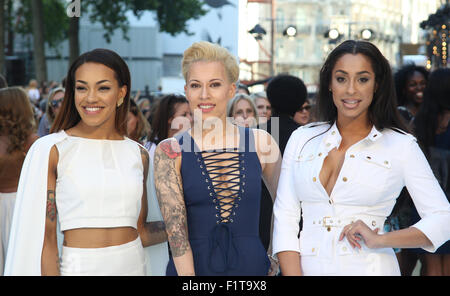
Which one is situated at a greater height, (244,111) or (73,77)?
(73,77)

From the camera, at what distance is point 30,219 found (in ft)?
11.3

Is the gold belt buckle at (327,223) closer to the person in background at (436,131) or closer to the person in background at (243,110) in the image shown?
the person in background at (436,131)

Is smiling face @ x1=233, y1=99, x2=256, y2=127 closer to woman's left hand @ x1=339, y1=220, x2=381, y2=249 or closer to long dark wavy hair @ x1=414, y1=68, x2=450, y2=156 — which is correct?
long dark wavy hair @ x1=414, y1=68, x2=450, y2=156

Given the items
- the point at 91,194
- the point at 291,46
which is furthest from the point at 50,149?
the point at 291,46

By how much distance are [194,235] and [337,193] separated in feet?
2.42

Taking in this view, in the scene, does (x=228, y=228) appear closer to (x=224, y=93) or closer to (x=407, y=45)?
(x=224, y=93)

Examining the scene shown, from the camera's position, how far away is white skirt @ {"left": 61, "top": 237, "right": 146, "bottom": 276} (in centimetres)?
348

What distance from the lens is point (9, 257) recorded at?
137 inches

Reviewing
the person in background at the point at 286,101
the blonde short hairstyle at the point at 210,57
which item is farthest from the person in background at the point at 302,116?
the blonde short hairstyle at the point at 210,57

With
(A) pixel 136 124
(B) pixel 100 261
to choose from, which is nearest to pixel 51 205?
(B) pixel 100 261

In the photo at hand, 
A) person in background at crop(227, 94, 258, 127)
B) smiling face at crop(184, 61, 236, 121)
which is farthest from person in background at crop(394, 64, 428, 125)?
smiling face at crop(184, 61, 236, 121)

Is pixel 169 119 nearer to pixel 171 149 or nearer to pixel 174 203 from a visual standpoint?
pixel 171 149

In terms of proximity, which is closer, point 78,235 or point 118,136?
point 78,235

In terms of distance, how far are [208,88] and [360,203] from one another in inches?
37.8
